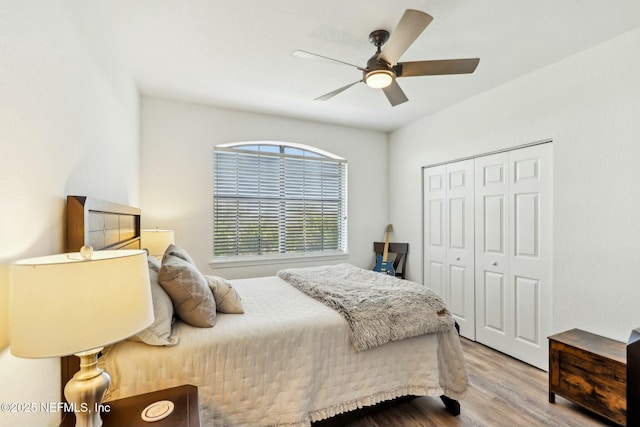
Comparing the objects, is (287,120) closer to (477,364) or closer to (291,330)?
(291,330)

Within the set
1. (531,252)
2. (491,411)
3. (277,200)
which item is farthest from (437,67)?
(277,200)

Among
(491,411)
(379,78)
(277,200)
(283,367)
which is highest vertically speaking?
(379,78)

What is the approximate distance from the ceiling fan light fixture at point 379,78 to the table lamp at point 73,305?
1.77 metres

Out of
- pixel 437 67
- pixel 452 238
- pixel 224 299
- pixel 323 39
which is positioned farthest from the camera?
pixel 452 238

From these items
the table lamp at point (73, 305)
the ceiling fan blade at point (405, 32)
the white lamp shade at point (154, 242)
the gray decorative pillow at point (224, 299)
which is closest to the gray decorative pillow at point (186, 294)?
the gray decorative pillow at point (224, 299)

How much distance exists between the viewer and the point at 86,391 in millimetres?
874

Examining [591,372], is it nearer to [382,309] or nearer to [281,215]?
[382,309]

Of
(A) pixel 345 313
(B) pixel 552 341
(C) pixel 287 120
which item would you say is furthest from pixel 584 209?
(C) pixel 287 120

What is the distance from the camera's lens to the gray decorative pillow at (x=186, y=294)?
1552mm

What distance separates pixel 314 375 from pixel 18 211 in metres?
1.49

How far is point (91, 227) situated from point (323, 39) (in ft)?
6.26

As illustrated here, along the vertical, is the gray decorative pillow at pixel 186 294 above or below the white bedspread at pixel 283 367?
above

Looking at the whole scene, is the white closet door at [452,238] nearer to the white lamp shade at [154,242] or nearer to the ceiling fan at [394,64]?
the ceiling fan at [394,64]

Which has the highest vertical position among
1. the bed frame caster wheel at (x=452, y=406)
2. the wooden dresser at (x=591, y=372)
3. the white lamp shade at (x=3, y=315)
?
the white lamp shade at (x=3, y=315)
